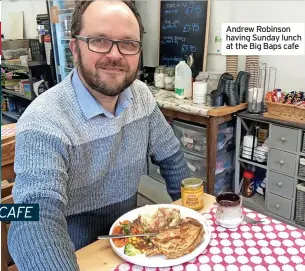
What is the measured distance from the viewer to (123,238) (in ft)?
2.95

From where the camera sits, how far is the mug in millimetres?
935

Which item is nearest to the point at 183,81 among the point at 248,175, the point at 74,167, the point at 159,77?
the point at 159,77

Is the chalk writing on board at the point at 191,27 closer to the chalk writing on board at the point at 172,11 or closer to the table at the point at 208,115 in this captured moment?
the chalk writing on board at the point at 172,11

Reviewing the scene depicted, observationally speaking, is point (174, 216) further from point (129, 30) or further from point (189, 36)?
point (189, 36)

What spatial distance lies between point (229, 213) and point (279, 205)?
1.37 m

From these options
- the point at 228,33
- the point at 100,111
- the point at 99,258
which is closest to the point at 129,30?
the point at 100,111

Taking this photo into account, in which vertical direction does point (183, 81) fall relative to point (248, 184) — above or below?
above

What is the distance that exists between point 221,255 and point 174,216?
19 centimetres

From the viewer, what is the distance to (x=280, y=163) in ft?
6.81

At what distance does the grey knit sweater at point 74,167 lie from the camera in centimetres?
75

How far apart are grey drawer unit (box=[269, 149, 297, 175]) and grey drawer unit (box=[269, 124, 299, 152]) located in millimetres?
37

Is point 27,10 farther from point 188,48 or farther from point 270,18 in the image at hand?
point 270,18

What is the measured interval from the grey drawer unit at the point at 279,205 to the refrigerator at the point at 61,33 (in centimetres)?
239
